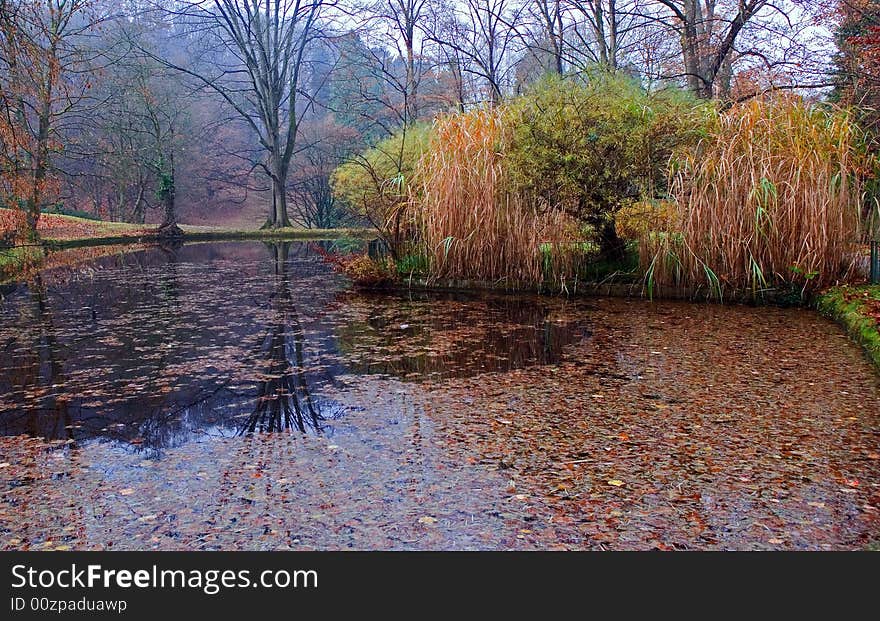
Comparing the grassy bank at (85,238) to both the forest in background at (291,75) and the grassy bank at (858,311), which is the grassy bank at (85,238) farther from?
the grassy bank at (858,311)

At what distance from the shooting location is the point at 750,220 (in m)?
6.25

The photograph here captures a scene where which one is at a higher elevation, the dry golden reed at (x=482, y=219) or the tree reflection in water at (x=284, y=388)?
the dry golden reed at (x=482, y=219)

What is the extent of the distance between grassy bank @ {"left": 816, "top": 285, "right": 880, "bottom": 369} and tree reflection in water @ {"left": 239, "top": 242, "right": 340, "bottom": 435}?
319cm

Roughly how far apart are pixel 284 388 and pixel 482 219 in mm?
3855

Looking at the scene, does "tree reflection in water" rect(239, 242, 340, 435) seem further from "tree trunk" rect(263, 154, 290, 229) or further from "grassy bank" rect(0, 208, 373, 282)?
"tree trunk" rect(263, 154, 290, 229)

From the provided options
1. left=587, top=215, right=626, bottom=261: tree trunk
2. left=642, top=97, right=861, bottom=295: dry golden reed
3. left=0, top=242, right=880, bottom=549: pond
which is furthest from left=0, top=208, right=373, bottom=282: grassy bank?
left=0, top=242, right=880, bottom=549: pond

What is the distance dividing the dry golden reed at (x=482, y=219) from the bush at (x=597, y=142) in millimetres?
209

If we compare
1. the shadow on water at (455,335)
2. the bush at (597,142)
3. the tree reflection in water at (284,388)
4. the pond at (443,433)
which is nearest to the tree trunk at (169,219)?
the shadow on water at (455,335)

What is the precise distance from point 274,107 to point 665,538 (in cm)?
2308

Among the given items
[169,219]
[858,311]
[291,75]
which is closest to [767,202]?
[858,311]

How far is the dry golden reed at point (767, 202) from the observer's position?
6.12m

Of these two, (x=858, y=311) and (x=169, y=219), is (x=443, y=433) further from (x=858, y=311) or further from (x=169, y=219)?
(x=169, y=219)

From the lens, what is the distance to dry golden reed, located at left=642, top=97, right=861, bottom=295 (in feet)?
20.1

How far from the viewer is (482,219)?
738 cm
